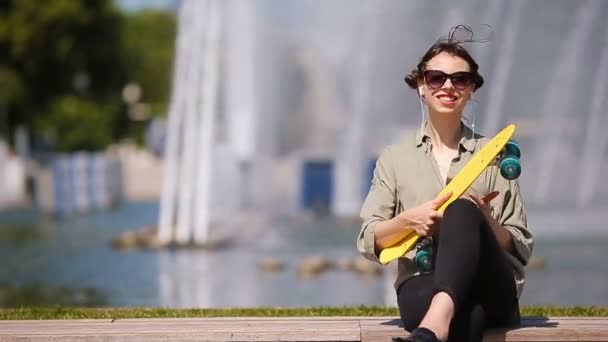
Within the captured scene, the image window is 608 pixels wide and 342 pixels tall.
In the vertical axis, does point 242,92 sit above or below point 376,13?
below

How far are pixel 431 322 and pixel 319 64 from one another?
57.0 feet

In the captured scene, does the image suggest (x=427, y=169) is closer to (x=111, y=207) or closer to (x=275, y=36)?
(x=275, y=36)

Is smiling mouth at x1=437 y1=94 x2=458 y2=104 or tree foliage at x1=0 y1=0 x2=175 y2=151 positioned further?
tree foliage at x1=0 y1=0 x2=175 y2=151

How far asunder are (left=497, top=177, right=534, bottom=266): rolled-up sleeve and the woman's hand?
0.93 feet

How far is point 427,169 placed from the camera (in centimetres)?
434

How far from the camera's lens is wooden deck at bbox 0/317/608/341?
412cm

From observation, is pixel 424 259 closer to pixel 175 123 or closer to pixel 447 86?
pixel 447 86

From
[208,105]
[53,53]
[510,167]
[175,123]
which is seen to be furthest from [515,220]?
[53,53]

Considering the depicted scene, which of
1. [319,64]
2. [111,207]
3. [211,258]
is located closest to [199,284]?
[211,258]

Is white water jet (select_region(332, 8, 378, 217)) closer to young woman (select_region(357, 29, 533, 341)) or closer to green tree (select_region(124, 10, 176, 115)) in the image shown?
young woman (select_region(357, 29, 533, 341))

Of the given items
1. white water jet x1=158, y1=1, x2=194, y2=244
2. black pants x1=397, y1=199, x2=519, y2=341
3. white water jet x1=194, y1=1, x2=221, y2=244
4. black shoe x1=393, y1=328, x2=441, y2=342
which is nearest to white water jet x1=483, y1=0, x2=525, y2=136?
white water jet x1=194, y1=1, x2=221, y2=244

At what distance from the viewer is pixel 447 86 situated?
169 inches

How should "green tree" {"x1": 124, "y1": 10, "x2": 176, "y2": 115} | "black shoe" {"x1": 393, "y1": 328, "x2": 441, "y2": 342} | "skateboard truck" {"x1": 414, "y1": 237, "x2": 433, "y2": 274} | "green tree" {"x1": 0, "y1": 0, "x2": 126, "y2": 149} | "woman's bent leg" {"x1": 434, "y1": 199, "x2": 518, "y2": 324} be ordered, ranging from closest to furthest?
"black shoe" {"x1": 393, "y1": 328, "x2": 441, "y2": 342} < "woman's bent leg" {"x1": 434, "y1": 199, "x2": 518, "y2": 324} < "skateboard truck" {"x1": 414, "y1": 237, "x2": 433, "y2": 274} < "green tree" {"x1": 0, "y1": 0, "x2": 126, "y2": 149} < "green tree" {"x1": 124, "y1": 10, "x2": 176, "y2": 115}

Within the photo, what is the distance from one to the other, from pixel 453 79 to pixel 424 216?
517mm
